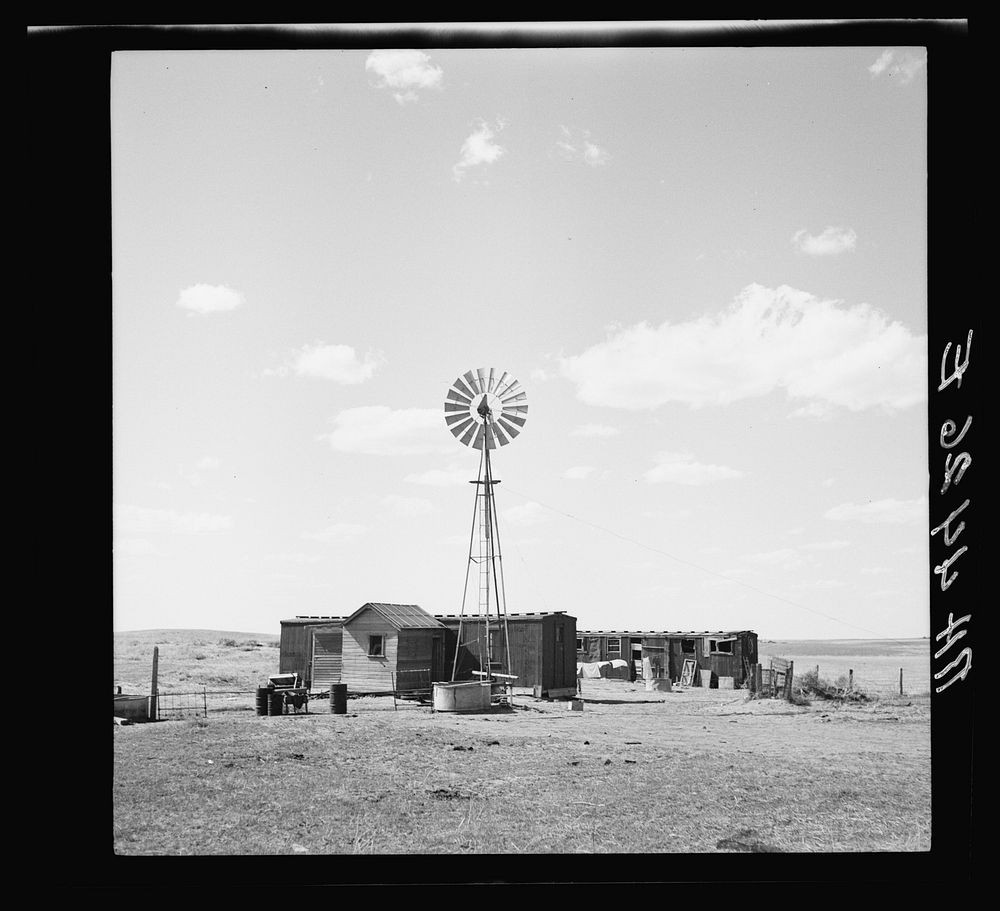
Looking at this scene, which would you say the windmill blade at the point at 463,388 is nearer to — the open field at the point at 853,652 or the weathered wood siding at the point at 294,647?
the weathered wood siding at the point at 294,647

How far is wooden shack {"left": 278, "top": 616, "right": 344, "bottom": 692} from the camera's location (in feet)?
72.0

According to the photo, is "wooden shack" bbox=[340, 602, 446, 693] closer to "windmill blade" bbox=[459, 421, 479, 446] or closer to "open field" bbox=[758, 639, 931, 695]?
"windmill blade" bbox=[459, 421, 479, 446]

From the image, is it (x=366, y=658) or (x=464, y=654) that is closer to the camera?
(x=366, y=658)

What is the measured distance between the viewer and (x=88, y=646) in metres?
5.30

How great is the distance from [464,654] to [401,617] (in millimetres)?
1789

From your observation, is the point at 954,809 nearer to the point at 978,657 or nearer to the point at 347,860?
the point at 978,657

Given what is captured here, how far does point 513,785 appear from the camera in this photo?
38.4 ft

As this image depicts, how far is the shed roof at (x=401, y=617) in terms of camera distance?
2159 centimetres

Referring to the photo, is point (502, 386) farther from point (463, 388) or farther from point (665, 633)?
point (665, 633)

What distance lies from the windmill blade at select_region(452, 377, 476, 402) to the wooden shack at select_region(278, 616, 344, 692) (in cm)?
670

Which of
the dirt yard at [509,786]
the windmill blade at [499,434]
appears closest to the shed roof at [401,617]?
the dirt yard at [509,786]

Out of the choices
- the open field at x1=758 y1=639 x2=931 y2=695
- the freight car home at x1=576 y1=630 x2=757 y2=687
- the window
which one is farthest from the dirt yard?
the open field at x1=758 y1=639 x2=931 y2=695

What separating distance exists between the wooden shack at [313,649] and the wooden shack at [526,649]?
264 cm

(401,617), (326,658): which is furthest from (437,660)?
(326,658)
